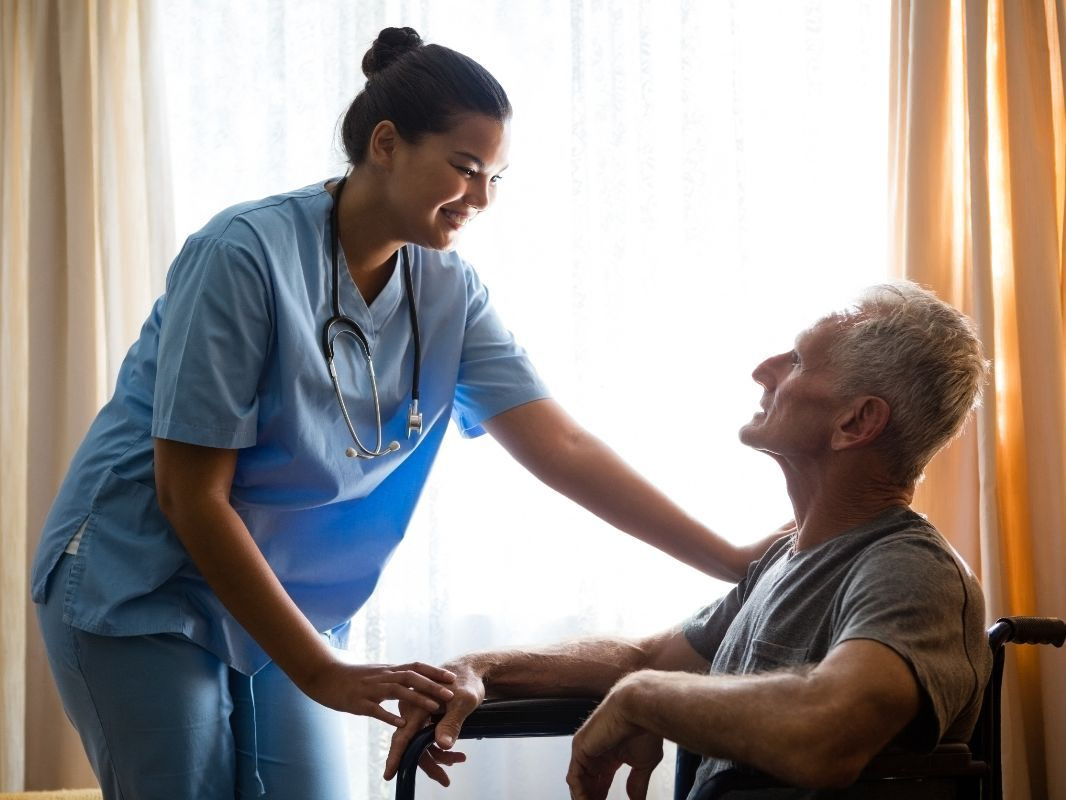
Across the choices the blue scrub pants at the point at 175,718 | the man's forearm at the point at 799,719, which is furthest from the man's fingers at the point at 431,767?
the man's forearm at the point at 799,719

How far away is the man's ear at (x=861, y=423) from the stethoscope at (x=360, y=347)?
2.01ft

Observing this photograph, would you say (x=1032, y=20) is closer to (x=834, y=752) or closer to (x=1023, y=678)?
(x=1023, y=678)

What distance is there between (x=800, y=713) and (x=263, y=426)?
0.81 meters

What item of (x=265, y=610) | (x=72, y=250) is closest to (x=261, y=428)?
(x=265, y=610)

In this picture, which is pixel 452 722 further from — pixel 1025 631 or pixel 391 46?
pixel 391 46

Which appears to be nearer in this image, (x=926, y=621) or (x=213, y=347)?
(x=926, y=621)

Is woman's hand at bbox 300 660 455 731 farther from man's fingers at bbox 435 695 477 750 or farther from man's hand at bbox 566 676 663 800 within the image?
man's hand at bbox 566 676 663 800

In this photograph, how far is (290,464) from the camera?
1.49 meters

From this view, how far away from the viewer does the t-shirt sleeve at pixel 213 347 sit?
1.38 meters

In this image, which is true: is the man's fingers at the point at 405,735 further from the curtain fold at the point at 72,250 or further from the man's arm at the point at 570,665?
the curtain fold at the point at 72,250

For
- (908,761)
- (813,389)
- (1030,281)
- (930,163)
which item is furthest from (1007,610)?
(908,761)

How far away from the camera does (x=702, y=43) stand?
254cm

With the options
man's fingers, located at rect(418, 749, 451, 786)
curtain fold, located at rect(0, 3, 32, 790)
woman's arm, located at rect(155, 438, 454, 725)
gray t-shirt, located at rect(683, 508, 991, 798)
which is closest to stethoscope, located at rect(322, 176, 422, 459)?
woman's arm, located at rect(155, 438, 454, 725)

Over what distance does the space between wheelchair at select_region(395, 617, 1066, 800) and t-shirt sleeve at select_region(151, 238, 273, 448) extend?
47cm
